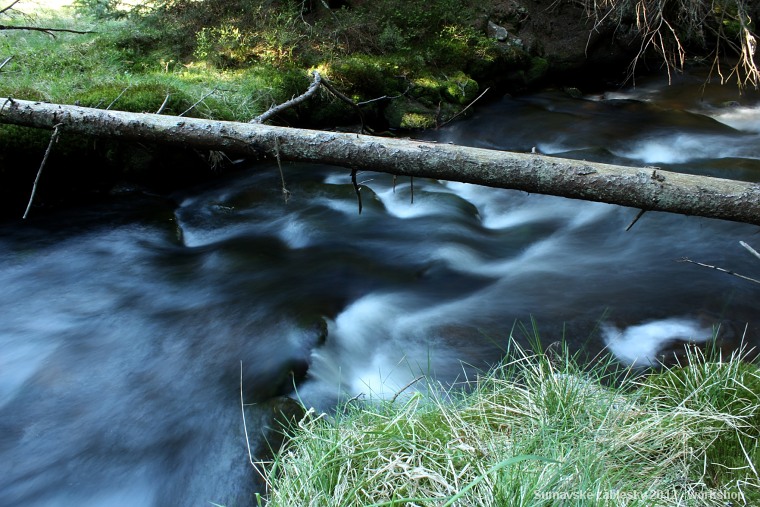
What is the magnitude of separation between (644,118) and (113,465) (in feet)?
31.5

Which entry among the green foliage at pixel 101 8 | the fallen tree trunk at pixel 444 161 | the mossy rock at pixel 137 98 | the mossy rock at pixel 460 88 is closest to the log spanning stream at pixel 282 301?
the fallen tree trunk at pixel 444 161

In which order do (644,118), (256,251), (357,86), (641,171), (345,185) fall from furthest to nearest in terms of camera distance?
(644,118), (357,86), (345,185), (256,251), (641,171)

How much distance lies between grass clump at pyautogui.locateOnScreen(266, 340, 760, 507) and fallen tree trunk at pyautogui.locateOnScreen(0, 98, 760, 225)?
1106mm

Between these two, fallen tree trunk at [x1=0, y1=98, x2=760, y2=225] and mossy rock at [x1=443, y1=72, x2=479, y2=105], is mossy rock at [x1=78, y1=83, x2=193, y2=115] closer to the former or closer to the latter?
fallen tree trunk at [x1=0, y1=98, x2=760, y2=225]

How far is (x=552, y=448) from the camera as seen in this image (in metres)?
2.41

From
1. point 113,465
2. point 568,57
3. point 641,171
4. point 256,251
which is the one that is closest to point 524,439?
point 641,171

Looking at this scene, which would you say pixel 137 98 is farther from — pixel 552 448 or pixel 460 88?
pixel 552 448

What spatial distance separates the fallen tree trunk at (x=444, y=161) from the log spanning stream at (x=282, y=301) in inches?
40.8

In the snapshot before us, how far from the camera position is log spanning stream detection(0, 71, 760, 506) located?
141 inches

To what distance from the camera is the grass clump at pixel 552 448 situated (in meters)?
2.19

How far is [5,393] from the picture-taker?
159 inches

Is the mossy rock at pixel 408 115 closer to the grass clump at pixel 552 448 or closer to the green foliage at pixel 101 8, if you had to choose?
the green foliage at pixel 101 8

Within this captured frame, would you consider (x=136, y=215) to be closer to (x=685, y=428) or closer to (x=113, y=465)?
(x=113, y=465)

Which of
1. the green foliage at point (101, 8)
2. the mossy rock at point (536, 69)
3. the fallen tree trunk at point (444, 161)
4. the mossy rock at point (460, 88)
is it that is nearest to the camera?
the fallen tree trunk at point (444, 161)
